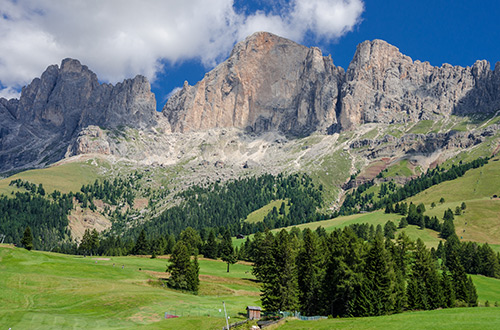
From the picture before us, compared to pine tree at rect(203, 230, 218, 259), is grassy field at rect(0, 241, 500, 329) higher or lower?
lower

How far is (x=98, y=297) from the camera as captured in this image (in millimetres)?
68000

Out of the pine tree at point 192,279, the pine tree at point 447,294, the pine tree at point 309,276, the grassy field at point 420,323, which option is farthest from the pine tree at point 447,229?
the grassy field at point 420,323

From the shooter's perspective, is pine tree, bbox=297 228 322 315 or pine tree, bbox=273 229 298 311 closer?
pine tree, bbox=273 229 298 311

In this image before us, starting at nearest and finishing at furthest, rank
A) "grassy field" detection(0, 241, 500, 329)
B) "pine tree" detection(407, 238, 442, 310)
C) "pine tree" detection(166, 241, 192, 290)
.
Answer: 1. "grassy field" detection(0, 241, 500, 329)
2. "pine tree" detection(407, 238, 442, 310)
3. "pine tree" detection(166, 241, 192, 290)

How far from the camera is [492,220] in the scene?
643 ft

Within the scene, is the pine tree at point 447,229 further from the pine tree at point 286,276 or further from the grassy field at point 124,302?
the pine tree at point 286,276

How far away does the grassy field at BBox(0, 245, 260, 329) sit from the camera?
54.1 meters

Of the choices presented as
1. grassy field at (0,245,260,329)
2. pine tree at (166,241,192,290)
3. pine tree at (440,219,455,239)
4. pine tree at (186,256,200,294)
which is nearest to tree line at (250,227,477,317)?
grassy field at (0,245,260,329)

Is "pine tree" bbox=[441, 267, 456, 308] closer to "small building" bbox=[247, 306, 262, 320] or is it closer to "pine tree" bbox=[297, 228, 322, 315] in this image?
"pine tree" bbox=[297, 228, 322, 315]

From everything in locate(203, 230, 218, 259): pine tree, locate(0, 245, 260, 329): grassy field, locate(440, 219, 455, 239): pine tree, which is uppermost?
locate(440, 219, 455, 239): pine tree

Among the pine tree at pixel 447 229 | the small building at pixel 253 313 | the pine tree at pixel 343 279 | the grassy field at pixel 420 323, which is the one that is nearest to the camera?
the grassy field at pixel 420 323

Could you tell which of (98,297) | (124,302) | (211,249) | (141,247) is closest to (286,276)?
(124,302)

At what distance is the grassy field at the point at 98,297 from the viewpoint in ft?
177

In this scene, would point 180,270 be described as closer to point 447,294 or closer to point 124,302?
point 124,302
